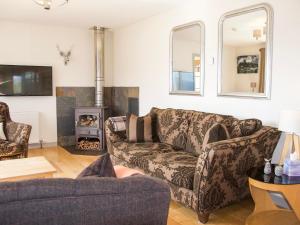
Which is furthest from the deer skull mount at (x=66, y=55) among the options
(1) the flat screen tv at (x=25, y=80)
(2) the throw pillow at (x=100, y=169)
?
(2) the throw pillow at (x=100, y=169)

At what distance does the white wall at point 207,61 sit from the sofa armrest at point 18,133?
6.44 ft

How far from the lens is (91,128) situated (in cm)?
514

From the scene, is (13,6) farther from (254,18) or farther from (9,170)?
(254,18)

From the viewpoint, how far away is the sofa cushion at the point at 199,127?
10.1 feet

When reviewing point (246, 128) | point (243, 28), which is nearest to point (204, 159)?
point (246, 128)

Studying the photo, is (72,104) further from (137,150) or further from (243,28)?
(243,28)

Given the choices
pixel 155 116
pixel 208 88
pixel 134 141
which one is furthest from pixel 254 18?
pixel 134 141

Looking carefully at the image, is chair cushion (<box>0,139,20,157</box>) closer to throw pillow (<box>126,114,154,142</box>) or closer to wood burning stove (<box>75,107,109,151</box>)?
throw pillow (<box>126,114,154,142</box>)

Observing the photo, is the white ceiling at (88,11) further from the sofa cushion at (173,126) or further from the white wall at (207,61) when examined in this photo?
the sofa cushion at (173,126)

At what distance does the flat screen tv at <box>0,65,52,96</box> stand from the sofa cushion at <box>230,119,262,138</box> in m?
3.68

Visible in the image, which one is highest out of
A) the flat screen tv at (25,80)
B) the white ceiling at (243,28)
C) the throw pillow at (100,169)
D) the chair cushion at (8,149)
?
the white ceiling at (243,28)

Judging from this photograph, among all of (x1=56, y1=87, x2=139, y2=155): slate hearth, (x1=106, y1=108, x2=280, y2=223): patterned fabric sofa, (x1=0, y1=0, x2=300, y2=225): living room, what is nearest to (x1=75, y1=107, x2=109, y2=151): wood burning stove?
(x1=0, y1=0, x2=300, y2=225): living room

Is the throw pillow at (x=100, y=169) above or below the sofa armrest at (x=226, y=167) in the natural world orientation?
above

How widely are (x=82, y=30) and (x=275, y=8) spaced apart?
3799 millimetres
